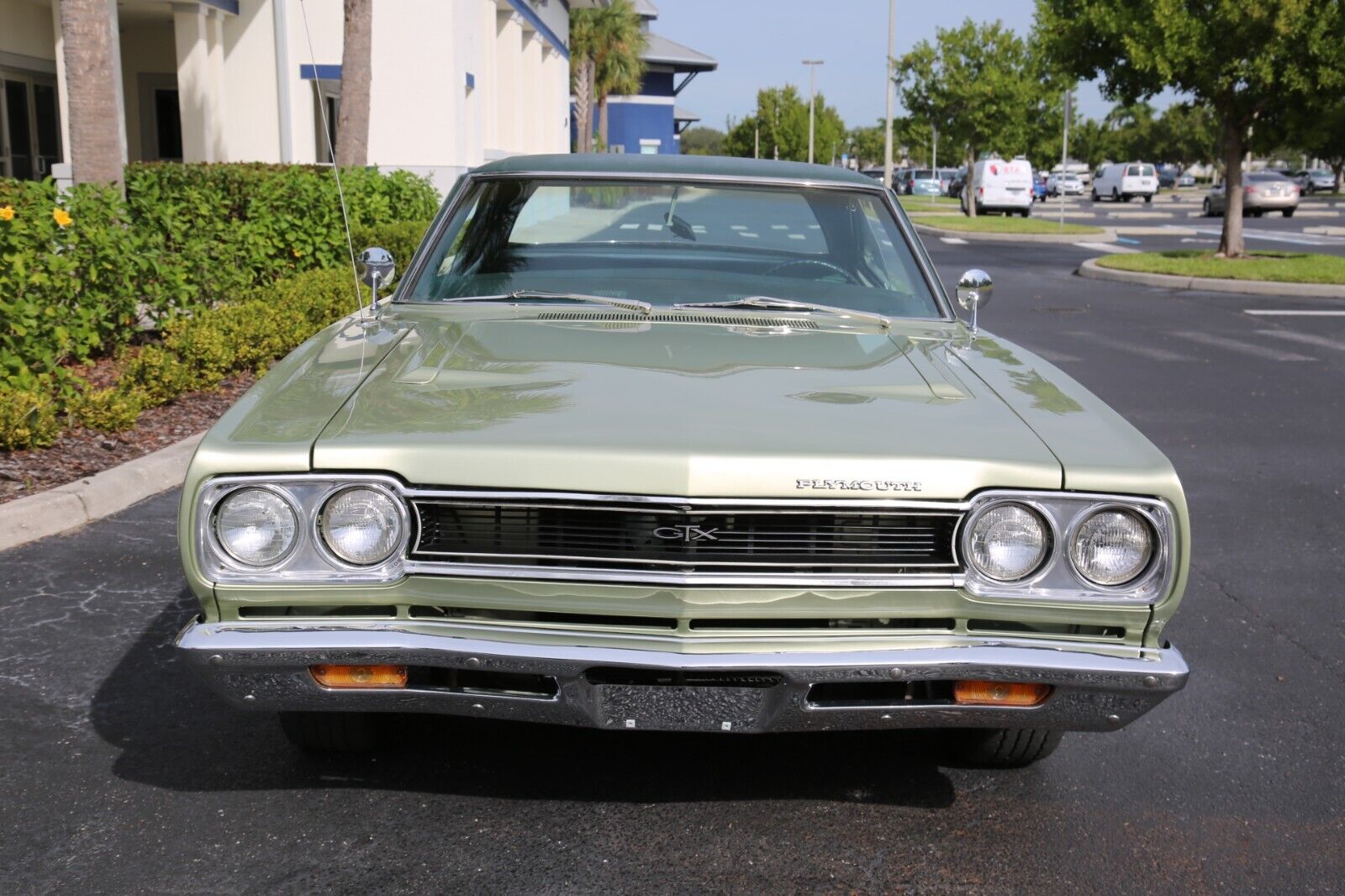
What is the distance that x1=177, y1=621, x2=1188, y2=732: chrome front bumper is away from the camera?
274 cm

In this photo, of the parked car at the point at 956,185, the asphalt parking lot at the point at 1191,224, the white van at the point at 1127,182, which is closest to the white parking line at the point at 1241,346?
the asphalt parking lot at the point at 1191,224

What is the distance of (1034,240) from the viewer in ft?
100.0

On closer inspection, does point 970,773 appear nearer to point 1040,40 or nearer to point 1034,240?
point 1040,40

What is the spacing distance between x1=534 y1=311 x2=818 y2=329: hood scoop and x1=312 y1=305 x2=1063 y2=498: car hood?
0.11 metres

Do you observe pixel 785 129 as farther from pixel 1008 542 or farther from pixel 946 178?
pixel 1008 542

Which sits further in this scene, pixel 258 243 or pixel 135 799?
pixel 258 243

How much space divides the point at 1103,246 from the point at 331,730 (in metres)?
27.2

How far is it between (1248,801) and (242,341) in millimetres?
6578

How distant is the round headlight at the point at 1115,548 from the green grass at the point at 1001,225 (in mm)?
30185

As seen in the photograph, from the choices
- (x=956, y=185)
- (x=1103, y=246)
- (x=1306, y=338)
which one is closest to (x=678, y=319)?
(x=1306, y=338)

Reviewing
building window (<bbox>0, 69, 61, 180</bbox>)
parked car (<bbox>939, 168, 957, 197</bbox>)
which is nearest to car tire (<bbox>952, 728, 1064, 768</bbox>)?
building window (<bbox>0, 69, 61, 180</bbox>)

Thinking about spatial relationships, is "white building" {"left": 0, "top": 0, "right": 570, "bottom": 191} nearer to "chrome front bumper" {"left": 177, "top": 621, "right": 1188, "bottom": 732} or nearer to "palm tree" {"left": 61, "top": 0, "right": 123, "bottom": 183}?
"palm tree" {"left": 61, "top": 0, "right": 123, "bottom": 183}

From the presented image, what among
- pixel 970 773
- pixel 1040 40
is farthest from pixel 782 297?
pixel 1040 40

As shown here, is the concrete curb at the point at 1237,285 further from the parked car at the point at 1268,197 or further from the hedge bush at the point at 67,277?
the parked car at the point at 1268,197
